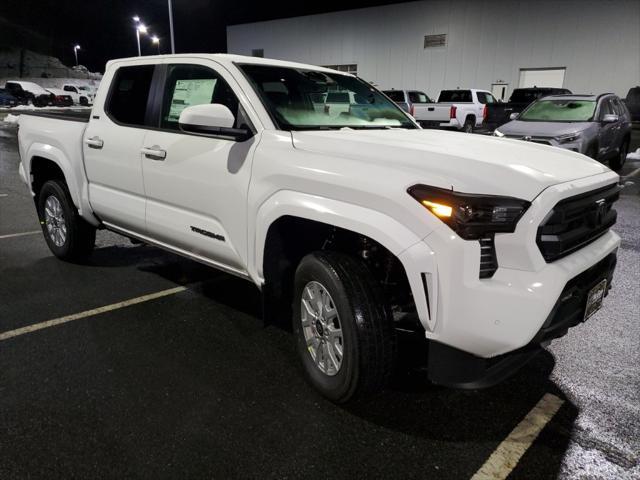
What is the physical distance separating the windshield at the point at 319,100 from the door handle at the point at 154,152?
2.68 feet

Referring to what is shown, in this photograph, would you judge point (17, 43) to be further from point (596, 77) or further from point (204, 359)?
point (204, 359)

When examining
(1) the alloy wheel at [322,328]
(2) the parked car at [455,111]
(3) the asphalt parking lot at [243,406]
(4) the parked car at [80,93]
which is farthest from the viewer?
(4) the parked car at [80,93]

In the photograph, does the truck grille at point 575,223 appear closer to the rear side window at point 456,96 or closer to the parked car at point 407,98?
the parked car at point 407,98

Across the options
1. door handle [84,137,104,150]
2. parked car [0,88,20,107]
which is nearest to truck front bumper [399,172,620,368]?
door handle [84,137,104,150]

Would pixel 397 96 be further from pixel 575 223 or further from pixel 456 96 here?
pixel 575 223

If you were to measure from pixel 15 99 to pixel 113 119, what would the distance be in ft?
107

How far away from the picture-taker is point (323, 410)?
2.77 m

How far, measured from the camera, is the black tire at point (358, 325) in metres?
2.49

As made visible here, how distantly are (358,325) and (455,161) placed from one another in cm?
90

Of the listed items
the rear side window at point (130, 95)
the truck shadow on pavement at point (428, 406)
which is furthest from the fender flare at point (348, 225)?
the rear side window at point (130, 95)

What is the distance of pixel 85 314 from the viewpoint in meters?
3.91

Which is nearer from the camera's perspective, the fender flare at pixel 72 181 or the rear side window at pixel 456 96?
the fender flare at pixel 72 181

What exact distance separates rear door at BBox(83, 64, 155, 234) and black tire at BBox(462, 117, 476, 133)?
15.9 metres

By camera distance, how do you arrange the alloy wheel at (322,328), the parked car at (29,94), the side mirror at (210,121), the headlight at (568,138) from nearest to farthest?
the alloy wheel at (322,328)
the side mirror at (210,121)
the headlight at (568,138)
the parked car at (29,94)
